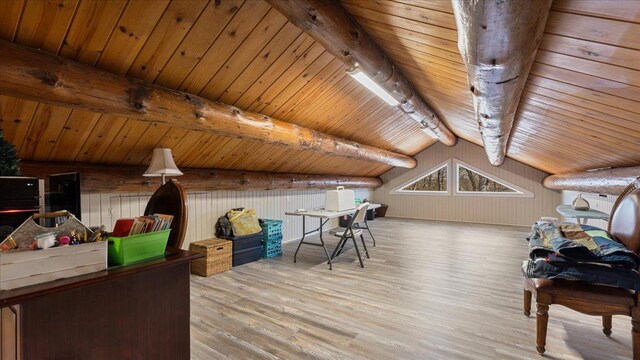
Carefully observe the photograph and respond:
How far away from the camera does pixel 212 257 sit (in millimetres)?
3781

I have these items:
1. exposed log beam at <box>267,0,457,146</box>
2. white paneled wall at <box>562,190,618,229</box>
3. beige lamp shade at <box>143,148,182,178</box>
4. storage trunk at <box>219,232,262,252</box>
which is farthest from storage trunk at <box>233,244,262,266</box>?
white paneled wall at <box>562,190,618,229</box>

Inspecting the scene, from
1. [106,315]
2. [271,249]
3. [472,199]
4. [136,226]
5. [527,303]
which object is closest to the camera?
[106,315]

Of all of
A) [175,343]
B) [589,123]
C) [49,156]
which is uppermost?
[589,123]

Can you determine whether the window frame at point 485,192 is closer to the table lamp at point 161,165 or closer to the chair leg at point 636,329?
the chair leg at point 636,329

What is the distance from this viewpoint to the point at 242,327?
2.46m

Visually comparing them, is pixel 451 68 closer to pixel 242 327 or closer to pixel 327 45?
pixel 327 45

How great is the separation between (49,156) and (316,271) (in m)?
3.04

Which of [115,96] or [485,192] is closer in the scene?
[115,96]

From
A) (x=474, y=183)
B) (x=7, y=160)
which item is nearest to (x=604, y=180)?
(x=474, y=183)

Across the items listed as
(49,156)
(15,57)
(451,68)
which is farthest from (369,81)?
(49,156)

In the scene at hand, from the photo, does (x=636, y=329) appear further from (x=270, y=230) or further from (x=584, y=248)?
(x=270, y=230)

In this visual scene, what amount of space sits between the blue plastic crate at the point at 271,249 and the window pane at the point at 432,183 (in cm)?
553

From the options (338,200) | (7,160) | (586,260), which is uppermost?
(7,160)

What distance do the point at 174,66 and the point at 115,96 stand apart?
50 cm
